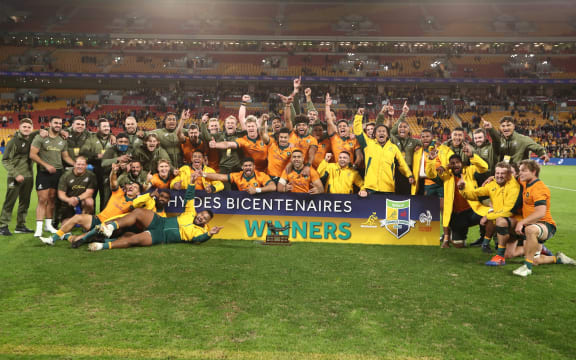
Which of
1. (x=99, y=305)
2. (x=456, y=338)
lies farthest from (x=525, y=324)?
(x=99, y=305)

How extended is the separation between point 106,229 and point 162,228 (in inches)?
33.5

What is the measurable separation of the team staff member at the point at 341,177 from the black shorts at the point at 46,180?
4849 mm

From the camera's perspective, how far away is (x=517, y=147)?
23.7ft

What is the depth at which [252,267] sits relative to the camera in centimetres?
555

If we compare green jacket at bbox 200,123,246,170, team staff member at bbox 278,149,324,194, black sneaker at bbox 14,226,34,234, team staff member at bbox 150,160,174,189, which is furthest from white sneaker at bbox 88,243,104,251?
team staff member at bbox 278,149,324,194

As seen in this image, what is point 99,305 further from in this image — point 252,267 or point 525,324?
point 525,324

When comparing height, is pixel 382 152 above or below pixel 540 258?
above

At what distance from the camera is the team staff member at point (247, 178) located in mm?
7312

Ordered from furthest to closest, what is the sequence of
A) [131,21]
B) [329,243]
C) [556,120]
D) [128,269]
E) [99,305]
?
[131,21] → [556,120] → [329,243] → [128,269] → [99,305]

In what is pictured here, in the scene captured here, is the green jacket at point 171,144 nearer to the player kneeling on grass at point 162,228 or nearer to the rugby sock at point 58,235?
the player kneeling on grass at point 162,228

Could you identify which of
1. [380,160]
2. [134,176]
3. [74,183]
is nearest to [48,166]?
[74,183]

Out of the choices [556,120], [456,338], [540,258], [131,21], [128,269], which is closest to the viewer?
[456,338]

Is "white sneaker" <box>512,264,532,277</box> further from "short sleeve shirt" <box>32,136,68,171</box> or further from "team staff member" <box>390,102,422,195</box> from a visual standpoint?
"short sleeve shirt" <box>32,136,68,171</box>

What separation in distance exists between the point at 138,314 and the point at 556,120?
45.8 meters
